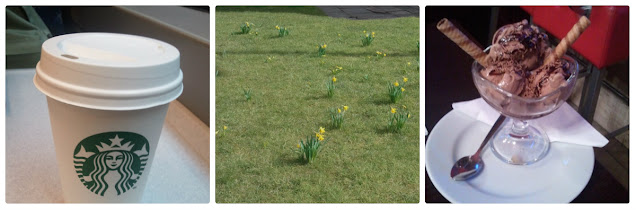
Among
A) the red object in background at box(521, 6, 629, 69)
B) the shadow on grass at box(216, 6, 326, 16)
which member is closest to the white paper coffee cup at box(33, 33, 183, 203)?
the shadow on grass at box(216, 6, 326, 16)

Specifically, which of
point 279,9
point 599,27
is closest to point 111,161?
point 279,9

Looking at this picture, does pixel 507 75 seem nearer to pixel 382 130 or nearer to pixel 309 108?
pixel 382 130

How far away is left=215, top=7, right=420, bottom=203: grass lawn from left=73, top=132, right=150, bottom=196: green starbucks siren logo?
207mm

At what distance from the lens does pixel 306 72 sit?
1.50 metres

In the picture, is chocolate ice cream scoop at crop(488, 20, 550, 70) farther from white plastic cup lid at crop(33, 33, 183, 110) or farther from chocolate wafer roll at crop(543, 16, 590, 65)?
white plastic cup lid at crop(33, 33, 183, 110)

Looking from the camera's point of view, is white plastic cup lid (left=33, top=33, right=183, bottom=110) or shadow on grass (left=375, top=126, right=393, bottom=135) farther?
shadow on grass (left=375, top=126, right=393, bottom=135)

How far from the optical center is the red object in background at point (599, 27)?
4.47 ft

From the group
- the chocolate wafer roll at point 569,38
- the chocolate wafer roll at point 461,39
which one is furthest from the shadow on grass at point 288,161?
the chocolate wafer roll at point 569,38

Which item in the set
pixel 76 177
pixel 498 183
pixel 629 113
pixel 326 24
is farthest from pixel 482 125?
pixel 76 177

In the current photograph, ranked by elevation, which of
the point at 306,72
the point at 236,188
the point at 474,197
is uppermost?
the point at 306,72

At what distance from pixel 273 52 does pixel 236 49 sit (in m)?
0.10

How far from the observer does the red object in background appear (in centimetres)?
136

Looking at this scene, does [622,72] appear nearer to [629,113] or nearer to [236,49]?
[629,113]

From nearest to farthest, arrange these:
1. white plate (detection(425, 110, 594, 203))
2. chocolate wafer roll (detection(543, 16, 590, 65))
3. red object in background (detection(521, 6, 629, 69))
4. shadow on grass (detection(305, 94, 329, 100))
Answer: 1. chocolate wafer roll (detection(543, 16, 590, 65))
2. white plate (detection(425, 110, 594, 203))
3. red object in background (detection(521, 6, 629, 69))
4. shadow on grass (detection(305, 94, 329, 100))
